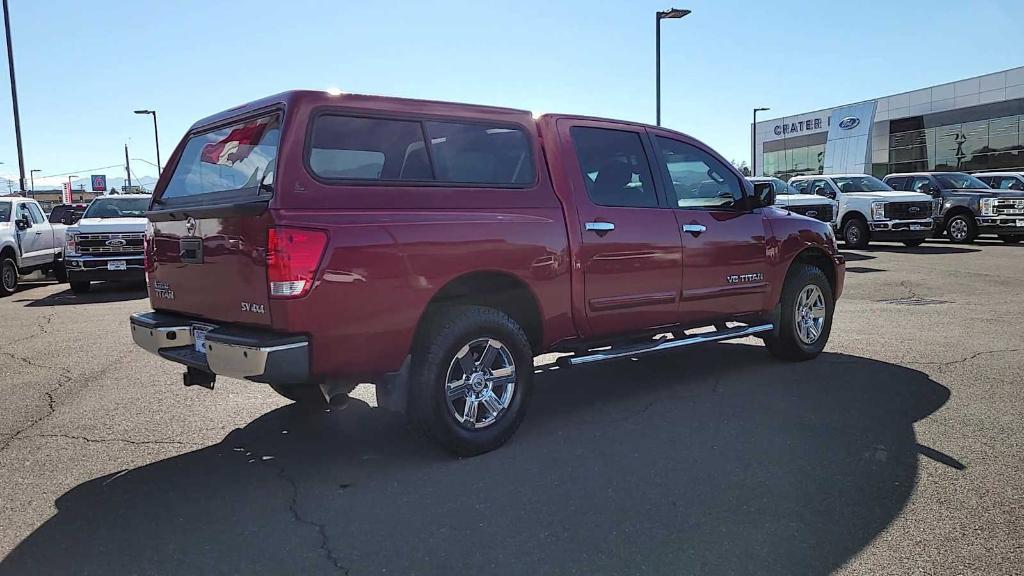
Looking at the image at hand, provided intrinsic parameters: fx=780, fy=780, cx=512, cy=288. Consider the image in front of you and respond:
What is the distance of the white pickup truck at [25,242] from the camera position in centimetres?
1373

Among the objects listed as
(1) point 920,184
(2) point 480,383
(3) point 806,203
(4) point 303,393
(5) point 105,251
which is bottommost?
(4) point 303,393

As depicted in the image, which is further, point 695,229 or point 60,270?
point 60,270

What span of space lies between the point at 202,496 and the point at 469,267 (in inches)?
69.7

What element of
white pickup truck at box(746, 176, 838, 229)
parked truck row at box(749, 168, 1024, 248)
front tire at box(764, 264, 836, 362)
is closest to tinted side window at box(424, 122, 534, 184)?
front tire at box(764, 264, 836, 362)

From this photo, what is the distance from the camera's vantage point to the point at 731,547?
3.14 meters

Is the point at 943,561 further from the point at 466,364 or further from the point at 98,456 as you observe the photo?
the point at 98,456

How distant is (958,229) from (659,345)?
1877cm

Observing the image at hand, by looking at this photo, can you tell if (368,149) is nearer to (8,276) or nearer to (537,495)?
(537,495)

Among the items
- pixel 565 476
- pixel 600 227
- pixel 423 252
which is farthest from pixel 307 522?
pixel 600 227

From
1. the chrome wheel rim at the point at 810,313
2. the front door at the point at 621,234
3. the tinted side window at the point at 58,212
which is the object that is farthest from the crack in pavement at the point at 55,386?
the tinted side window at the point at 58,212

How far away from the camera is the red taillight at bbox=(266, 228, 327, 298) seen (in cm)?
367

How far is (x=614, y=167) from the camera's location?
5375 mm

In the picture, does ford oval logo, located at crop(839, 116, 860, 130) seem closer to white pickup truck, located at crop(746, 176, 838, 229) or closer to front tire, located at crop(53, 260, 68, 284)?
white pickup truck, located at crop(746, 176, 838, 229)

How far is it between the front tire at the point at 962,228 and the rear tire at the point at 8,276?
21741mm
